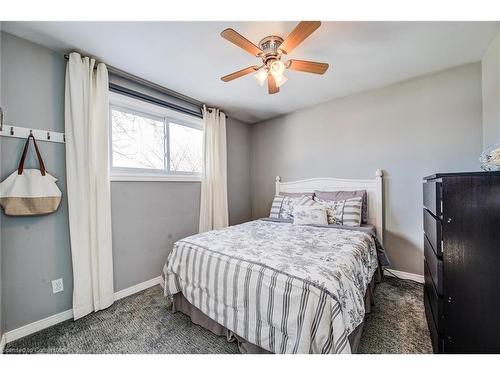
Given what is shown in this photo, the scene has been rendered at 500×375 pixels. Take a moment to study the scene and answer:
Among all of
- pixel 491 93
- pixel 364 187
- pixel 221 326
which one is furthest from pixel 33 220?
pixel 491 93

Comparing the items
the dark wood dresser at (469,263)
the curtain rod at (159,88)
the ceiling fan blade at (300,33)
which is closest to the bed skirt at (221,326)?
the dark wood dresser at (469,263)

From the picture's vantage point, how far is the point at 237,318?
131cm

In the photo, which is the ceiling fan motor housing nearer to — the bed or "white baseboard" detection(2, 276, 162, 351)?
the bed

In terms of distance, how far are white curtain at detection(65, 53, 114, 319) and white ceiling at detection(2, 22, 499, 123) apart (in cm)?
28

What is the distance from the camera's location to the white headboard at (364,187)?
100.0 inches

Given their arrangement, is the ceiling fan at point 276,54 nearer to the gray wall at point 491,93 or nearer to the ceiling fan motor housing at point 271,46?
the ceiling fan motor housing at point 271,46

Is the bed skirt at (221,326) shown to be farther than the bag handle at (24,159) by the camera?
No

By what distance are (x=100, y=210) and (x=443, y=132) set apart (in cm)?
360

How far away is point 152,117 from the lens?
255cm

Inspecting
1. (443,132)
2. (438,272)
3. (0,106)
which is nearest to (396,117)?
(443,132)

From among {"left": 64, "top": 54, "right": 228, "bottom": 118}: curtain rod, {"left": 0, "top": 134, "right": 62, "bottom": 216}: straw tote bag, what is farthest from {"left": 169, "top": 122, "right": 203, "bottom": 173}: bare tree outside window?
{"left": 0, "top": 134, "right": 62, "bottom": 216}: straw tote bag

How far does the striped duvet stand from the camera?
1.03 m

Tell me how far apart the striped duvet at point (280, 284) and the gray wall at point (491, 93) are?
146cm
